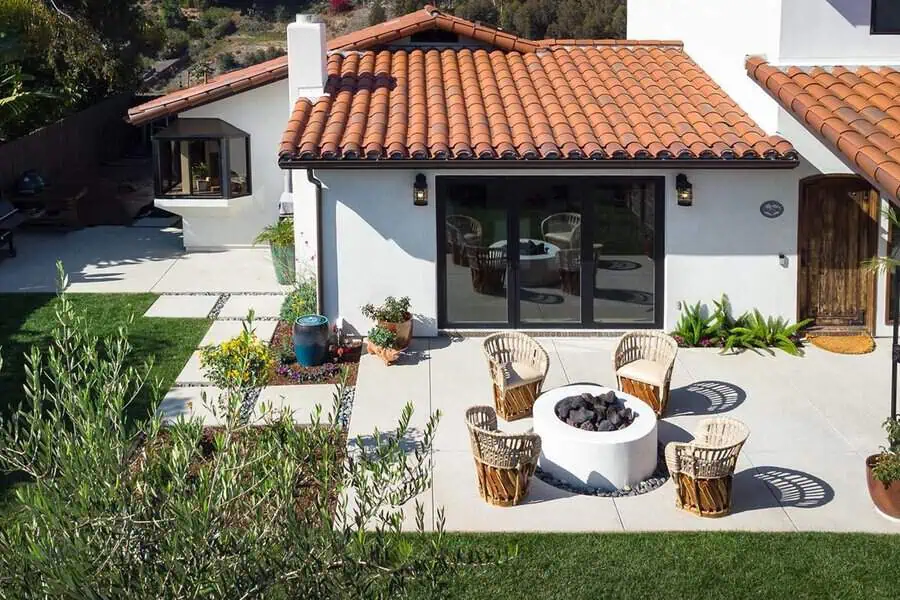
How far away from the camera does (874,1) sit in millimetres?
15477

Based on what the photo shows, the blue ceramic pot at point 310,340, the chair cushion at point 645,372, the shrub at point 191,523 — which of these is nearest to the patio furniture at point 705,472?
the chair cushion at point 645,372

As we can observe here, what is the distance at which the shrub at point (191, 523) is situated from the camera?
5203 mm

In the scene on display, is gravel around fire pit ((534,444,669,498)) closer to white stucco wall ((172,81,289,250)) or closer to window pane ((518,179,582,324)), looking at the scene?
window pane ((518,179,582,324))

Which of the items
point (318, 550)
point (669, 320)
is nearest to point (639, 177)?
point (669, 320)

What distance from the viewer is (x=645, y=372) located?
13.4 meters

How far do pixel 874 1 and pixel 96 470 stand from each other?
13.5 meters

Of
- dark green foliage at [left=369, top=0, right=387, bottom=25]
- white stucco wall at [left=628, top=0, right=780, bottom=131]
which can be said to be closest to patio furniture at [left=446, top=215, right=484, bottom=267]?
white stucco wall at [left=628, top=0, right=780, bottom=131]

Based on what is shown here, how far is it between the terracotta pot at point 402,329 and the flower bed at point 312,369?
64cm

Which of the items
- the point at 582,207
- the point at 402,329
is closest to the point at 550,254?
the point at 582,207

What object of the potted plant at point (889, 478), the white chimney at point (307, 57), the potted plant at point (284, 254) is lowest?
the potted plant at point (889, 478)

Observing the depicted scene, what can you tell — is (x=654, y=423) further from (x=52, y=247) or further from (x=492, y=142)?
(x=52, y=247)

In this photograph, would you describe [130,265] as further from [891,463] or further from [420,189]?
[891,463]

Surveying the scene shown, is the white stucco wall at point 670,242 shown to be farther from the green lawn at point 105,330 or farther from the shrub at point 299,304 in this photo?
the green lawn at point 105,330

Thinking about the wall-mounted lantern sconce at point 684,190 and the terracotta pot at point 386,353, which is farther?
the wall-mounted lantern sconce at point 684,190
